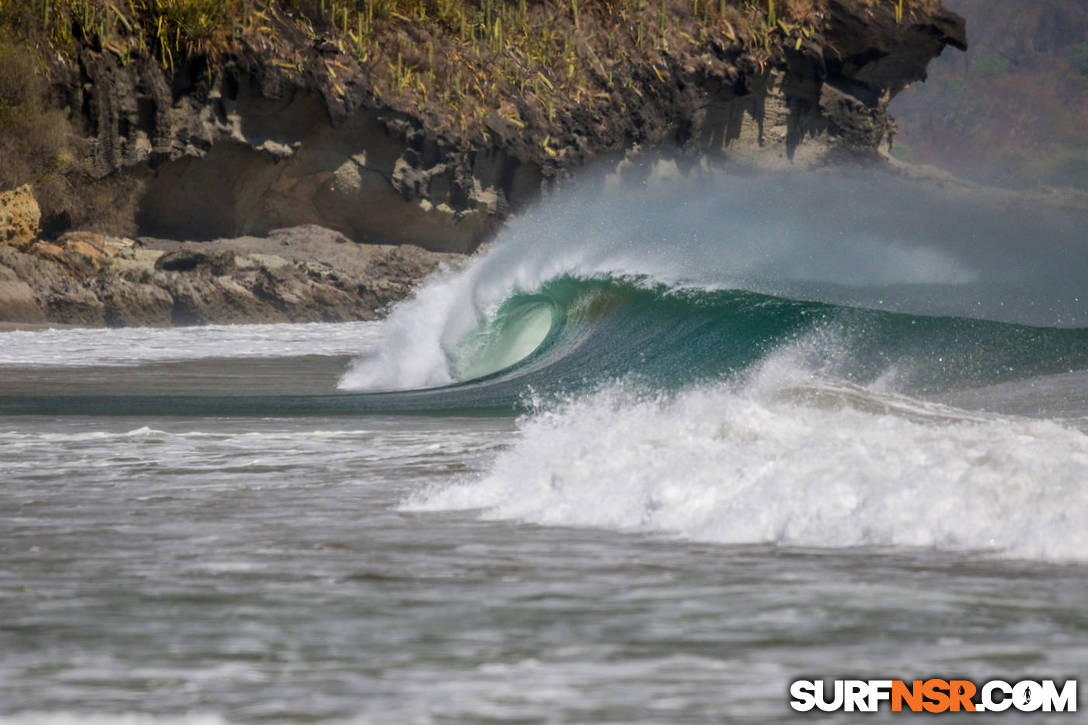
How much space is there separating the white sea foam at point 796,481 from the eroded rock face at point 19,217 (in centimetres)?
2239

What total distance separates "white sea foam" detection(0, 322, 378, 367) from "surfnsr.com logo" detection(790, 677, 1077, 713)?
Result: 496 inches

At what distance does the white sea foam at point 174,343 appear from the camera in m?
15.7

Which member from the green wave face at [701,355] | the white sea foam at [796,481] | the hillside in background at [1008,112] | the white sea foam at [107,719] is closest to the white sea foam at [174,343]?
the green wave face at [701,355]

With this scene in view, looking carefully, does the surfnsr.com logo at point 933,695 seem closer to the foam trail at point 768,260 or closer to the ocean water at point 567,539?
the ocean water at point 567,539

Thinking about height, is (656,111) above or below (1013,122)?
below

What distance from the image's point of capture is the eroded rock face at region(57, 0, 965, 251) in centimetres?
2919

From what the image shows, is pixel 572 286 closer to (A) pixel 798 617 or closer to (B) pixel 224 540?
(B) pixel 224 540

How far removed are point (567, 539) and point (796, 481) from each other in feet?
2.54

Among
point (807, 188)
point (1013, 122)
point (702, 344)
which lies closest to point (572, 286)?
point (702, 344)

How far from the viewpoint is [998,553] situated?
3.77 meters

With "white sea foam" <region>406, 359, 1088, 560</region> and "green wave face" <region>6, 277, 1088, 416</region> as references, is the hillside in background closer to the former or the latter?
"green wave face" <region>6, 277, 1088, 416</region>

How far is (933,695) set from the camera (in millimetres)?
2512

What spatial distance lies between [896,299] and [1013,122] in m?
163

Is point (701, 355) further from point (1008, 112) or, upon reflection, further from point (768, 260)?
point (1008, 112)
